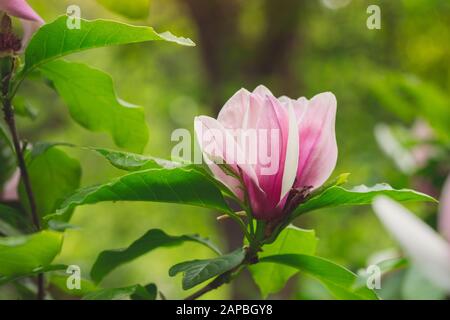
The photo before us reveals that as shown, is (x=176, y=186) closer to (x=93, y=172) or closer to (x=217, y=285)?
(x=217, y=285)

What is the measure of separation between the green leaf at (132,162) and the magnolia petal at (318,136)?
0.13m

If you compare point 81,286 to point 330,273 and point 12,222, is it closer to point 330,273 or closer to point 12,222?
point 12,222

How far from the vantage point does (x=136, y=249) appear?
2.65 ft

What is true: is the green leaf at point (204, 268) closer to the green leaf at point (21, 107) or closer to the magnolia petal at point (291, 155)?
the magnolia petal at point (291, 155)

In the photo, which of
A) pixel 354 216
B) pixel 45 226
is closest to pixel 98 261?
pixel 45 226

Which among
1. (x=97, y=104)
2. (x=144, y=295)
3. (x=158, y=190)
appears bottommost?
(x=144, y=295)

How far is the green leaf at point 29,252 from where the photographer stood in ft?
1.95

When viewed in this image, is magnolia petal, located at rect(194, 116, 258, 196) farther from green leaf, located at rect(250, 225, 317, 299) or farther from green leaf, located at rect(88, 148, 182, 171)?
green leaf, located at rect(250, 225, 317, 299)

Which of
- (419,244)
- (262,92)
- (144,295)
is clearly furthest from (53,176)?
(419,244)

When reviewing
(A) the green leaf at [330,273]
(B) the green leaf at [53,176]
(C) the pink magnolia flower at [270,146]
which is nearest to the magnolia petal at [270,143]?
(C) the pink magnolia flower at [270,146]

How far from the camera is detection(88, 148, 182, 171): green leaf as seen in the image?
27.5 inches

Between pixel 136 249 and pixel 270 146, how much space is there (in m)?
0.23

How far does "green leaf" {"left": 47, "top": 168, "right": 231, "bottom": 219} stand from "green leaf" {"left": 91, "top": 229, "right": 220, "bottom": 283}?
0.10m
